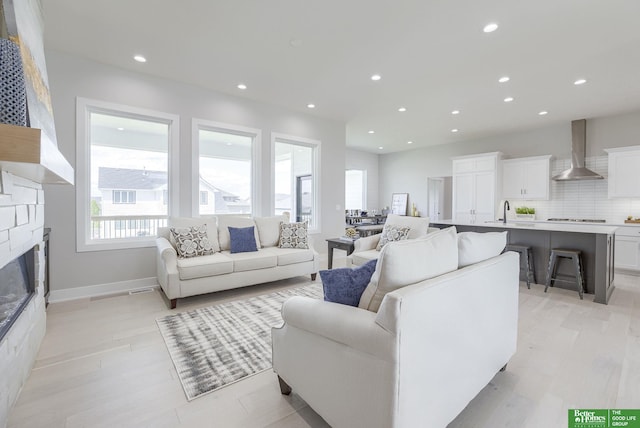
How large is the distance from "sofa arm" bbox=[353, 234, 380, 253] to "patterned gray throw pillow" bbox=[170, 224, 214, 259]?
202cm

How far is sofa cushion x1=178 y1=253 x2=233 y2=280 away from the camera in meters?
3.19

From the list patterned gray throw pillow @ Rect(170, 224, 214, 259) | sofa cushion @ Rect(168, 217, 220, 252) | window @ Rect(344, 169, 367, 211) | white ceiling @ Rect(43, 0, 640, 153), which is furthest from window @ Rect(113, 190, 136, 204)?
window @ Rect(344, 169, 367, 211)

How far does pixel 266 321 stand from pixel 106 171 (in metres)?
3.23

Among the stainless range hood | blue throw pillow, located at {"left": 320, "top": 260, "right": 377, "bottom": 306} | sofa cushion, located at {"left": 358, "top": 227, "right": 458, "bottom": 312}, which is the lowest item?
blue throw pillow, located at {"left": 320, "top": 260, "right": 377, "bottom": 306}

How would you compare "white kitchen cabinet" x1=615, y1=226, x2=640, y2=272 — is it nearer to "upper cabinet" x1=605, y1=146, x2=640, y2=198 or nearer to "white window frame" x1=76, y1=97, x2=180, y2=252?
"upper cabinet" x1=605, y1=146, x2=640, y2=198

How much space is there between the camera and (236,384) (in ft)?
6.12

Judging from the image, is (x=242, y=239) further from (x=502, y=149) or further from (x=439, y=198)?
(x=502, y=149)

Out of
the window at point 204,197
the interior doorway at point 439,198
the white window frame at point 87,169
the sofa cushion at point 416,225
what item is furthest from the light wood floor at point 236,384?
the interior doorway at point 439,198

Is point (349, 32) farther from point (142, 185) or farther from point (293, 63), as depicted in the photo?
point (142, 185)

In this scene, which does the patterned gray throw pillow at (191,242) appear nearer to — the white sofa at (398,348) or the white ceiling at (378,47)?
the white ceiling at (378,47)

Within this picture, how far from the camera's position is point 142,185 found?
4.32 m

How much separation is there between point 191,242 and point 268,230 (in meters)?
1.19

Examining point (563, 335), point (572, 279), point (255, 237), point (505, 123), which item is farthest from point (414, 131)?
point (563, 335)

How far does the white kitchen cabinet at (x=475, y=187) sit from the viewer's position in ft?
21.5
